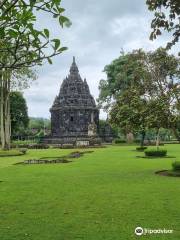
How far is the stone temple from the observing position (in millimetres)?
79875

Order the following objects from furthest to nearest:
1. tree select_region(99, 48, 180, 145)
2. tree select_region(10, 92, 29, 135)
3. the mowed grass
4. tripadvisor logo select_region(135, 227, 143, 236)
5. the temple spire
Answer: the temple spire, tree select_region(10, 92, 29, 135), tree select_region(99, 48, 180, 145), the mowed grass, tripadvisor logo select_region(135, 227, 143, 236)

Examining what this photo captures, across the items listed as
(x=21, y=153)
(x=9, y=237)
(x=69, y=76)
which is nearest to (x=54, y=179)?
(x=9, y=237)

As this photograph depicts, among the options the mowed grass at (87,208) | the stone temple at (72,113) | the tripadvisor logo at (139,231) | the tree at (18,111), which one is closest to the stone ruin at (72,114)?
the stone temple at (72,113)

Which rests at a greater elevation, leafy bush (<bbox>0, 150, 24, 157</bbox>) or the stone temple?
the stone temple

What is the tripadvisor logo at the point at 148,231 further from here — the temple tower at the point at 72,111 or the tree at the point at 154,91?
the temple tower at the point at 72,111

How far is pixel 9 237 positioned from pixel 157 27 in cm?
549

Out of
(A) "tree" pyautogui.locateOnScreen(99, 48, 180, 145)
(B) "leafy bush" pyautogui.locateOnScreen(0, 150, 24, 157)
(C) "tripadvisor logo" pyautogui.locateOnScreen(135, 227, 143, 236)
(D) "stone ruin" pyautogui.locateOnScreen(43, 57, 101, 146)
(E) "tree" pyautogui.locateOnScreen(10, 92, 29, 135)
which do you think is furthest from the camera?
(E) "tree" pyautogui.locateOnScreen(10, 92, 29, 135)

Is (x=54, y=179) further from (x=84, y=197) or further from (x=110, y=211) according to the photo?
(x=110, y=211)

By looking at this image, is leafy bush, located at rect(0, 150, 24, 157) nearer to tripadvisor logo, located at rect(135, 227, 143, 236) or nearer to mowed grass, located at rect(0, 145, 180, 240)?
mowed grass, located at rect(0, 145, 180, 240)

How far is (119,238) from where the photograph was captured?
332 inches

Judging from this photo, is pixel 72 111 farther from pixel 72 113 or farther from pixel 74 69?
pixel 74 69

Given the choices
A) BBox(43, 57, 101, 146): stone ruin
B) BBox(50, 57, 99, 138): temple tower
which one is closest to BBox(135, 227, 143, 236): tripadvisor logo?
BBox(43, 57, 101, 146): stone ruin

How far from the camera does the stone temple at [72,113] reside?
79.9m

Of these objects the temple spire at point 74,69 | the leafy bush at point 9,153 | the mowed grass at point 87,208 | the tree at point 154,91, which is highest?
the temple spire at point 74,69
